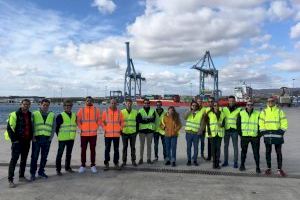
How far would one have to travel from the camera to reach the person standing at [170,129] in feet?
31.7

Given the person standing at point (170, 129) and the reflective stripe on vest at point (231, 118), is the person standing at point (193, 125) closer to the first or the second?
the person standing at point (170, 129)

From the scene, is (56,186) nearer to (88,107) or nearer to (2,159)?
(88,107)

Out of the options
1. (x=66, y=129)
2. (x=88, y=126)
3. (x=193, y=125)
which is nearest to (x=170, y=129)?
(x=193, y=125)

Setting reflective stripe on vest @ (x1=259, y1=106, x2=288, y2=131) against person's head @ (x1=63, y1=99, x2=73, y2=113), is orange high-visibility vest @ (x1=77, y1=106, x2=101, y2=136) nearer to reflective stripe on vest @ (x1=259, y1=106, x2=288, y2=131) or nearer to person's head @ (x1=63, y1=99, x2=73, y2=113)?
person's head @ (x1=63, y1=99, x2=73, y2=113)

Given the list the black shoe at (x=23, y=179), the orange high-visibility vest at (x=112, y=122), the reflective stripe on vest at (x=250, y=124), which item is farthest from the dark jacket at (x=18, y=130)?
the reflective stripe on vest at (x=250, y=124)

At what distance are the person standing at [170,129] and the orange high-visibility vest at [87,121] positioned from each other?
177 centimetres

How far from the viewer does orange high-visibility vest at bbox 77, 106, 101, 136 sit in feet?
29.1

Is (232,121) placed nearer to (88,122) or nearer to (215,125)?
(215,125)

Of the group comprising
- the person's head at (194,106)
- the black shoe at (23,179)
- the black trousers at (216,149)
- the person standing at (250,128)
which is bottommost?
the black shoe at (23,179)

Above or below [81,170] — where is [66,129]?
above

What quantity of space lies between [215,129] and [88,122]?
9.73 feet

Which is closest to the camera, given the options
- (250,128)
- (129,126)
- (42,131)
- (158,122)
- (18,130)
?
(18,130)

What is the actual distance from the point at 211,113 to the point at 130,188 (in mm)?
3138

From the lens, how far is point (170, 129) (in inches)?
381
